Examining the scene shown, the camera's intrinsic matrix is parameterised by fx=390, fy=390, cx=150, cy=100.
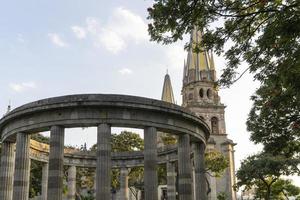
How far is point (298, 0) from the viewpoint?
53.5 ft

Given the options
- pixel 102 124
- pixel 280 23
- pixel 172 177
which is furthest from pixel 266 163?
pixel 280 23

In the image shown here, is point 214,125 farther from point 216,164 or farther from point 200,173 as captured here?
point 200,173

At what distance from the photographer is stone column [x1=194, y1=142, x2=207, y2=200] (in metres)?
38.2

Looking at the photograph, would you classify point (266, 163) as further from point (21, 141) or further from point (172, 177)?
point (21, 141)

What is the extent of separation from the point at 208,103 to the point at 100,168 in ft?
220

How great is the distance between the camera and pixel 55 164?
31.4 meters

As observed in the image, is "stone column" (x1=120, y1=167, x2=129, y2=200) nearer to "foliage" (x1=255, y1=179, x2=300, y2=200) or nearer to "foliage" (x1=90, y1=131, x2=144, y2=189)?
"foliage" (x1=90, y1=131, x2=144, y2=189)

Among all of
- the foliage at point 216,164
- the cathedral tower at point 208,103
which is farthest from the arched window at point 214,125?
the foliage at point 216,164

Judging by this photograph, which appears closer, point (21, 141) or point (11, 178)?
point (21, 141)

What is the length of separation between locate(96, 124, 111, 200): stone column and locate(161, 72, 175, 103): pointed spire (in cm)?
7371

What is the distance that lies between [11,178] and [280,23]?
2999 cm

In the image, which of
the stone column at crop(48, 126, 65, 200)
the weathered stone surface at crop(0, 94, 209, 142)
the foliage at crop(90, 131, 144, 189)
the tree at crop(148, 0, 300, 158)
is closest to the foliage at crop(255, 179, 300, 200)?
the foliage at crop(90, 131, 144, 189)

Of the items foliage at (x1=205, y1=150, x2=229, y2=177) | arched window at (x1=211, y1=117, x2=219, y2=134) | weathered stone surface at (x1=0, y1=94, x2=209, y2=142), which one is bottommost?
foliage at (x1=205, y1=150, x2=229, y2=177)

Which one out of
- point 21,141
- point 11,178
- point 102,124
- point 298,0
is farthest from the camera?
point 11,178
